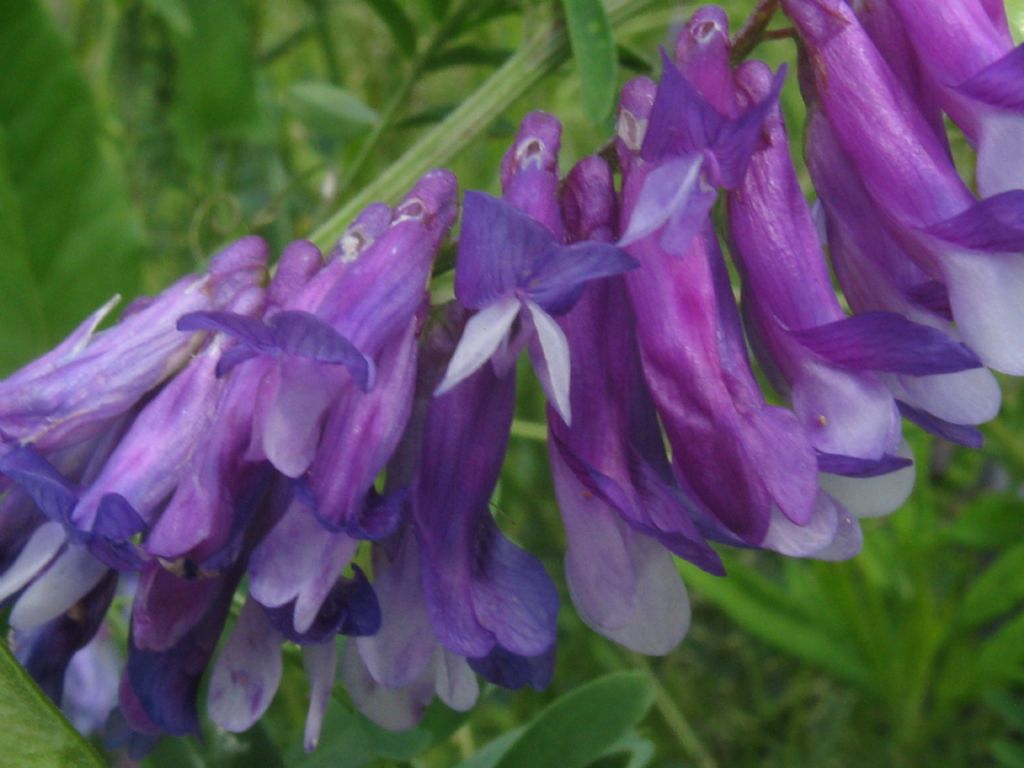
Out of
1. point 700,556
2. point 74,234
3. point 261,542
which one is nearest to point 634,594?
point 700,556

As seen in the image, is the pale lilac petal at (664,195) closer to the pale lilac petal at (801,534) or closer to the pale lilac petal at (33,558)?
the pale lilac petal at (801,534)

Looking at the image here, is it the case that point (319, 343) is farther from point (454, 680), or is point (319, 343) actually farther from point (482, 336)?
point (454, 680)

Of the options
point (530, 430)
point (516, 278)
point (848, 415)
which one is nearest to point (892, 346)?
point (848, 415)

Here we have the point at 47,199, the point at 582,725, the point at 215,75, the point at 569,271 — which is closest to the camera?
the point at 569,271

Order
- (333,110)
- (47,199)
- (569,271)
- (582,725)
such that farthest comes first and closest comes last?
(333,110) → (47,199) → (582,725) → (569,271)

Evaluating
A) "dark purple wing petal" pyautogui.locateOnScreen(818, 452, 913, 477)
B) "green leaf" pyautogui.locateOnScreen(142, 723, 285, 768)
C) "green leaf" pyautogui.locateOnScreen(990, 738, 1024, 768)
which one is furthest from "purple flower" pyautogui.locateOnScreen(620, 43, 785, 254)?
"green leaf" pyautogui.locateOnScreen(990, 738, 1024, 768)

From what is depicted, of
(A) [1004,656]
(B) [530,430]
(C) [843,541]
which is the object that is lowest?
(A) [1004,656]

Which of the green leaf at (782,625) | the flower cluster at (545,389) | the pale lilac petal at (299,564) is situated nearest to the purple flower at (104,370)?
the flower cluster at (545,389)
